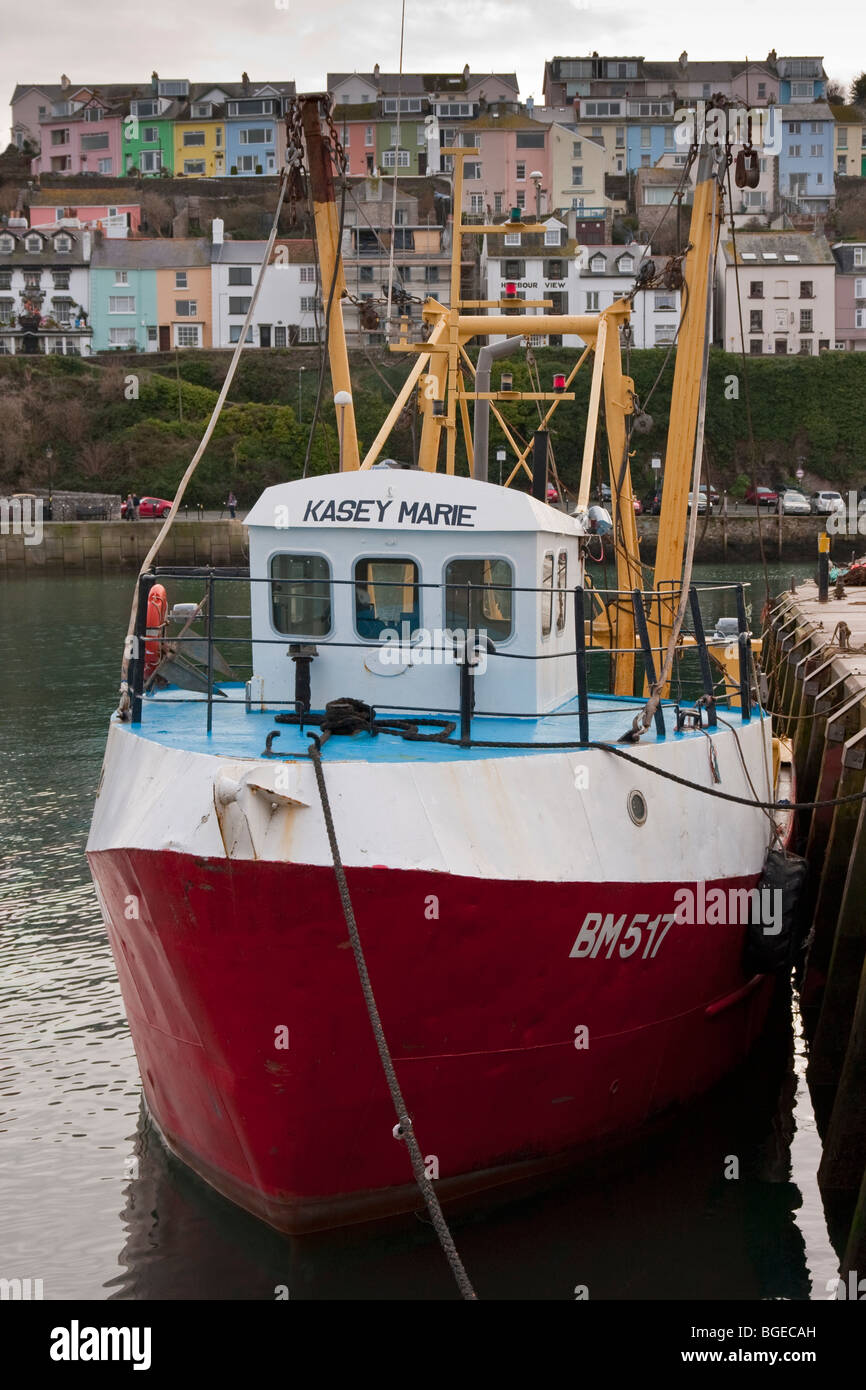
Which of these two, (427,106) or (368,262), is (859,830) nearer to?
(368,262)

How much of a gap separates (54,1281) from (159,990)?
6.62 ft

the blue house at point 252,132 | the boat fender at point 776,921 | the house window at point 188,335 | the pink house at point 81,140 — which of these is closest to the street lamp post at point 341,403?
the boat fender at point 776,921

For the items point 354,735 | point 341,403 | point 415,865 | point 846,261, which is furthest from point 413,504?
point 846,261

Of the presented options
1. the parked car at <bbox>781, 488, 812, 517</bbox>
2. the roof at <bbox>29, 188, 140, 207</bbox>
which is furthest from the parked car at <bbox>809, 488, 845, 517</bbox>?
the roof at <bbox>29, 188, 140, 207</bbox>

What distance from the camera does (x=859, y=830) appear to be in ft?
38.0

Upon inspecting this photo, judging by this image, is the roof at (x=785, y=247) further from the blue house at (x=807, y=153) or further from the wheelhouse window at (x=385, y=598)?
the wheelhouse window at (x=385, y=598)

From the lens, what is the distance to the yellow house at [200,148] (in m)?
120

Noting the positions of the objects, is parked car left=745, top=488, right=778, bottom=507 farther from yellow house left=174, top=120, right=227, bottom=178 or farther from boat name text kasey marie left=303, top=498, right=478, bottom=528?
yellow house left=174, top=120, right=227, bottom=178

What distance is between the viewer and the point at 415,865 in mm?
8406

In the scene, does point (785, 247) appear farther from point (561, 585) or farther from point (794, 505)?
point (561, 585)

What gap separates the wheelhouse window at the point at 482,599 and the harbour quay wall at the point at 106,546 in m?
50.8

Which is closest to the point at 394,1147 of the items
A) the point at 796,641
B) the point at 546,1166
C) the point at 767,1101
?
the point at 546,1166

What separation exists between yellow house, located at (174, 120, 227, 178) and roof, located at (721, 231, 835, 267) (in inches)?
2015

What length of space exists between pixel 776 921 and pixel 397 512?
4453 millimetres
